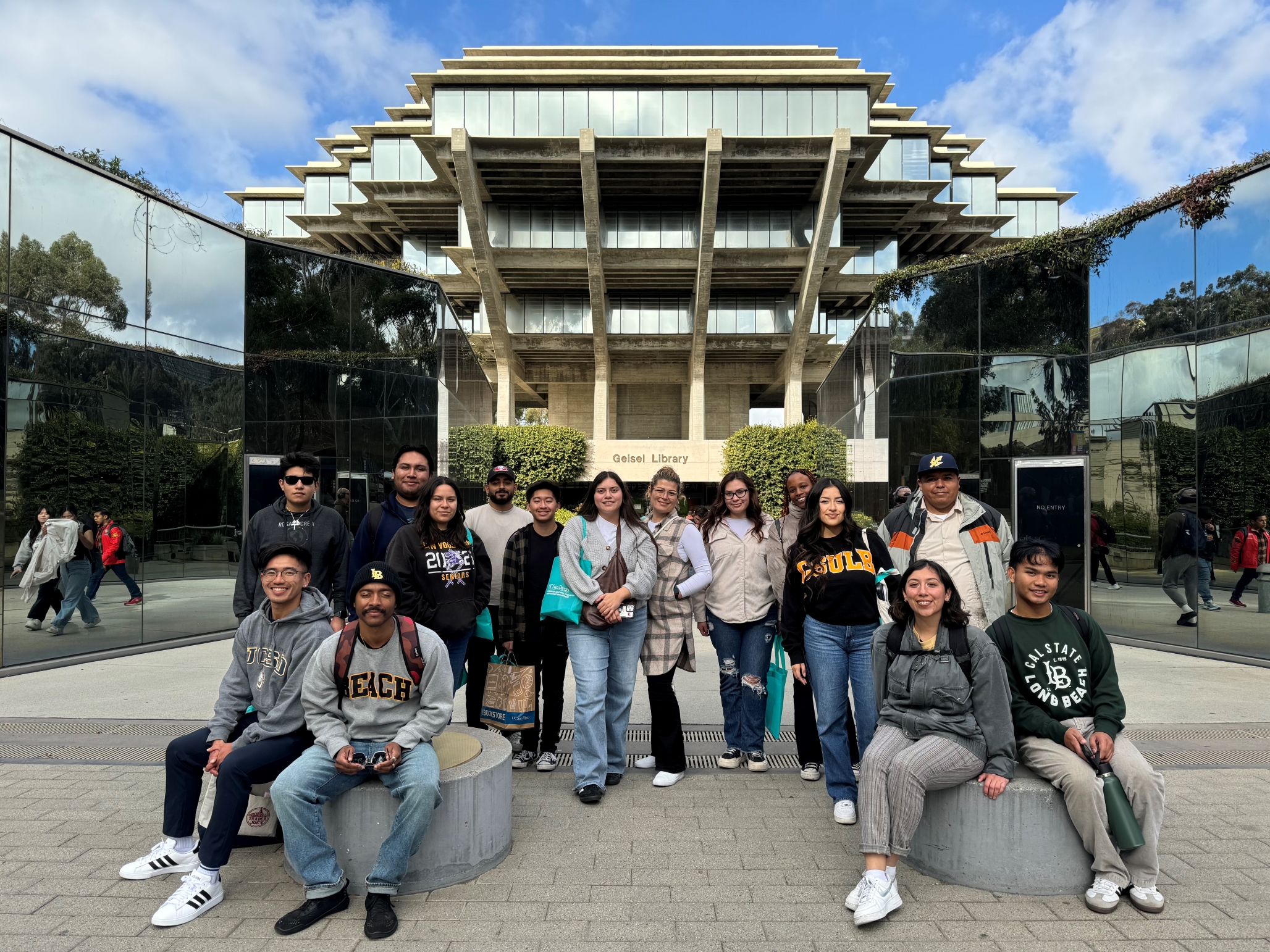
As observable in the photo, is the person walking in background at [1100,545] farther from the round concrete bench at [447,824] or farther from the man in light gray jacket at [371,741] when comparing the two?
the man in light gray jacket at [371,741]

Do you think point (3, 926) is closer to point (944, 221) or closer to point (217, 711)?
point (217, 711)

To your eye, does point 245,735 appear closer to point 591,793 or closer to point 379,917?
point 379,917

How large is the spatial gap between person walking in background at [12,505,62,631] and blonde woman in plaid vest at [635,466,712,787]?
699cm

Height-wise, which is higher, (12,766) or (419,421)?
(419,421)

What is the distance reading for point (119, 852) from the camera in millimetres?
3648

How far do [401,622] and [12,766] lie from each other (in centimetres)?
334

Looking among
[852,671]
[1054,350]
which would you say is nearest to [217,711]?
[852,671]

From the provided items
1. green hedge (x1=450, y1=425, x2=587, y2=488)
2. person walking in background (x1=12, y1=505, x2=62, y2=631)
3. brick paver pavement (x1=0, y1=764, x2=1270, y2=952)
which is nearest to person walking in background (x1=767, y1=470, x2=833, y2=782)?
brick paver pavement (x1=0, y1=764, x2=1270, y2=952)

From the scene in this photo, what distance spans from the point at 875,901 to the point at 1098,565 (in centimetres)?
915

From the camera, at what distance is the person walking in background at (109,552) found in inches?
339

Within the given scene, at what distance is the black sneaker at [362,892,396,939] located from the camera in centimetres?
293

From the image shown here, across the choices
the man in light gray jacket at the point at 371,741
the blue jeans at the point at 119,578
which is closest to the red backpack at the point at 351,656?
the man in light gray jacket at the point at 371,741

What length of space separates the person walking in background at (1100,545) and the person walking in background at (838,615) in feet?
25.1

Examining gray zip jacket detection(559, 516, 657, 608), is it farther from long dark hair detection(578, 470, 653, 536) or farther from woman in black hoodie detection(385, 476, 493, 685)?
woman in black hoodie detection(385, 476, 493, 685)
